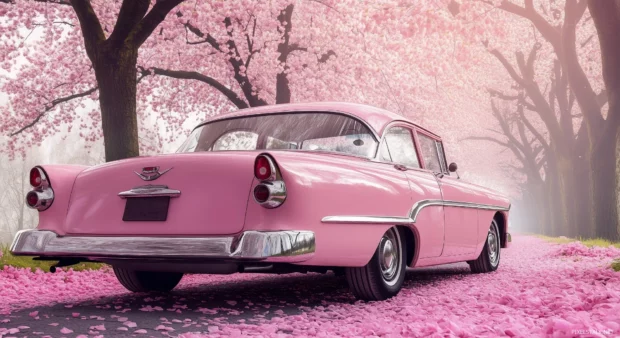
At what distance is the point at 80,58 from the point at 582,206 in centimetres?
1596

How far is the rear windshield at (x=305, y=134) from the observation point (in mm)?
5066

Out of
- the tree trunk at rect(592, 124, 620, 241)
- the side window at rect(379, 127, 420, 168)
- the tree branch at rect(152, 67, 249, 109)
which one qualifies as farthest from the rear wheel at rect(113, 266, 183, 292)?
the tree trunk at rect(592, 124, 620, 241)

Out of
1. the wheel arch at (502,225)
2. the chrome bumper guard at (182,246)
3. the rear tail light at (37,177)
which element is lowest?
the wheel arch at (502,225)

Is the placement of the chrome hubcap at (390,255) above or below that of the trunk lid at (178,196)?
below

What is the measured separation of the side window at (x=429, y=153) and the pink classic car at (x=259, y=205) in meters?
0.59

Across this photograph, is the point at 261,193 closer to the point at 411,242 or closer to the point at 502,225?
the point at 411,242

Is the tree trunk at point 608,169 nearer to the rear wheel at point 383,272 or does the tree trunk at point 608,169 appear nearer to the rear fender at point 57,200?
the rear wheel at point 383,272

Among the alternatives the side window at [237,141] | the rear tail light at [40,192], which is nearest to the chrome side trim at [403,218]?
the side window at [237,141]

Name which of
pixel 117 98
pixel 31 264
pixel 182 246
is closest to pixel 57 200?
pixel 182 246

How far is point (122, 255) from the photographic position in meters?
4.08

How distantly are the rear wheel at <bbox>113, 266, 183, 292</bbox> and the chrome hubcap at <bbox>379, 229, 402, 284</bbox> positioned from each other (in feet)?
6.10

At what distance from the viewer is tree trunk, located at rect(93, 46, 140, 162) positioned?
912 cm

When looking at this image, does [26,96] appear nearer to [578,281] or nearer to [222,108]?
[222,108]

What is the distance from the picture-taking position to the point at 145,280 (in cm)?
548
